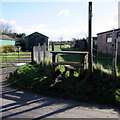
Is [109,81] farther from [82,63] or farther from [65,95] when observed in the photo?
[65,95]

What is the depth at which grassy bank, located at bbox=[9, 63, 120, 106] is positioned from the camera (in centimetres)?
388

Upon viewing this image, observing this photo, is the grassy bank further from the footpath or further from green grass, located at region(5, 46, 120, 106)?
the footpath

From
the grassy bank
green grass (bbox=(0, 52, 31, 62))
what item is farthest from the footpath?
green grass (bbox=(0, 52, 31, 62))

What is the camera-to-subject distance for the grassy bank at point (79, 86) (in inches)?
153

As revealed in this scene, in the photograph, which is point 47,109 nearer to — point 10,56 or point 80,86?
point 80,86

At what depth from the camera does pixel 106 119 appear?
9.62 feet

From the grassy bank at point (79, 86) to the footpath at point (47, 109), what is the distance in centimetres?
31

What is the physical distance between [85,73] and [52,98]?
1.74 m

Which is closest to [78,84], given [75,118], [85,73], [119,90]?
[85,73]

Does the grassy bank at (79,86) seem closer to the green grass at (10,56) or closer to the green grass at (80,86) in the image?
the green grass at (80,86)

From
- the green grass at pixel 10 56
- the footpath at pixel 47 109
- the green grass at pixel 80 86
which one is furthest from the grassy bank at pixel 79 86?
the green grass at pixel 10 56

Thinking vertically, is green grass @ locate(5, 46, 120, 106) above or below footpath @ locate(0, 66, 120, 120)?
above

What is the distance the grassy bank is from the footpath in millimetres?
311

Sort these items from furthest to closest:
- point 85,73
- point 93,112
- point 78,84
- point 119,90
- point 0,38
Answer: point 0,38, point 85,73, point 78,84, point 119,90, point 93,112
